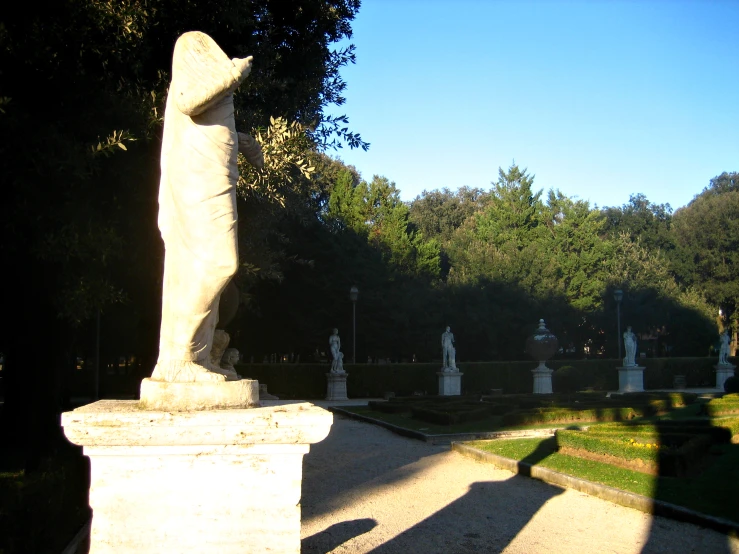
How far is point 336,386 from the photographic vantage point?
27.2 m

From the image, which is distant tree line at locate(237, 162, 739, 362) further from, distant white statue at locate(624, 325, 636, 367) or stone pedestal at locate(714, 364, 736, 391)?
stone pedestal at locate(714, 364, 736, 391)

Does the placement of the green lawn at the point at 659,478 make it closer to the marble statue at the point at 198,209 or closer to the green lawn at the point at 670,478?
the green lawn at the point at 670,478

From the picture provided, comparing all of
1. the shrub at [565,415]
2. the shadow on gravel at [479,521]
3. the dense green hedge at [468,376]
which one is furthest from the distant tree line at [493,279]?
the shadow on gravel at [479,521]

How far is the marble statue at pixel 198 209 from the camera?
3.38 metres

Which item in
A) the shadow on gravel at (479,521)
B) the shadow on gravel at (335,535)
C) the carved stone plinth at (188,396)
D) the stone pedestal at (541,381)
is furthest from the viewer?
the stone pedestal at (541,381)

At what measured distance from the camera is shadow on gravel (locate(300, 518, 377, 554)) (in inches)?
253

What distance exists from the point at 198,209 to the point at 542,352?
1022 inches

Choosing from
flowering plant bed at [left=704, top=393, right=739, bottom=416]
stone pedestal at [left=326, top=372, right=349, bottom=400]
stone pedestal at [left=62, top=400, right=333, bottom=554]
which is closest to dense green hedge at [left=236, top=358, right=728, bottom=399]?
stone pedestal at [left=326, top=372, right=349, bottom=400]

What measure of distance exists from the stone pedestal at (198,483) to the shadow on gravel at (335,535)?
3339 mm

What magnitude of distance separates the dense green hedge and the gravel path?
16.5 m

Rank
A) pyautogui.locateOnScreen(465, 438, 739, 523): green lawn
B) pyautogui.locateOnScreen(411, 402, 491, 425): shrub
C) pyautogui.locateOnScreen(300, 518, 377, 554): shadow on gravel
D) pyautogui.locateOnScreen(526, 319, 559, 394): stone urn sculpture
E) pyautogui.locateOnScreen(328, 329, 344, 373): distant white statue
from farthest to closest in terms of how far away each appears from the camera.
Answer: pyautogui.locateOnScreen(526, 319, 559, 394): stone urn sculpture → pyautogui.locateOnScreen(328, 329, 344, 373): distant white statue → pyautogui.locateOnScreen(411, 402, 491, 425): shrub → pyautogui.locateOnScreen(465, 438, 739, 523): green lawn → pyautogui.locateOnScreen(300, 518, 377, 554): shadow on gravel

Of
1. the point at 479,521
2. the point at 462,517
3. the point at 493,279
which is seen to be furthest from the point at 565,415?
the point at 493,279

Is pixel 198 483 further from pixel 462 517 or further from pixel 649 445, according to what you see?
pixel 649 445

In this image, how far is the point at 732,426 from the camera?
45.0 feet
